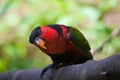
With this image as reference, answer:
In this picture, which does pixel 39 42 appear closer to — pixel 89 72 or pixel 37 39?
pixel 37 39

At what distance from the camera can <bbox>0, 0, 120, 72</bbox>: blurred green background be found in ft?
8.32

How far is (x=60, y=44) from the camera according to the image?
1.57 meters

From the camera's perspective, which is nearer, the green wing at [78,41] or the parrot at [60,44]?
the parrot at [60,44]

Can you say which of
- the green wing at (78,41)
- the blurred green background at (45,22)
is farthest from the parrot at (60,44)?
the blurred green background at (45,22)

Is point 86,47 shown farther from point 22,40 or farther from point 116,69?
point 22,40

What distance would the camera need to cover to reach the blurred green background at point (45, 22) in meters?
2.54

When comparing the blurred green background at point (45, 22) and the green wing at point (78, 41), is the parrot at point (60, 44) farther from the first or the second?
the blurred green background at point (45, 22)

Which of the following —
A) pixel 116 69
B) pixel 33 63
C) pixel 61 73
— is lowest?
pixel 33 63

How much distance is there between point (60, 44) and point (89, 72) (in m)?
0.43

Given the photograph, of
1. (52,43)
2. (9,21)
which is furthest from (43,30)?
(9,21)

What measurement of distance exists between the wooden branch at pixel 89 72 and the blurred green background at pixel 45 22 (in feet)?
2.94

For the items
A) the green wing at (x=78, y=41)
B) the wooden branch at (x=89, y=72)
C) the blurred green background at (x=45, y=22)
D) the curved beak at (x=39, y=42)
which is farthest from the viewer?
the blurred green background at (x=45, y=22)

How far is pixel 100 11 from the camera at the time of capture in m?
2.63

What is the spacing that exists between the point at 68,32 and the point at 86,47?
16 centimetres
